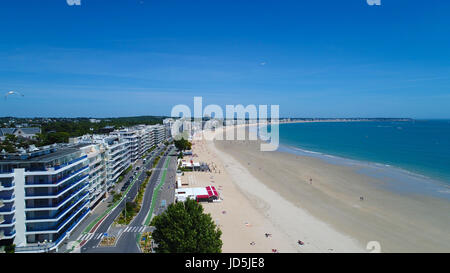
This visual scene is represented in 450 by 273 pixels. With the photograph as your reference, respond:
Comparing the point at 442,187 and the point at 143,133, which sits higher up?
the point at 143,133

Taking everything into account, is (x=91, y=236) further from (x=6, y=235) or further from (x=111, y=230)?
(x=6, y=235)

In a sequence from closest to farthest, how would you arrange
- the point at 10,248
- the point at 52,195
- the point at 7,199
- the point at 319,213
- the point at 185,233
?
the point at 185,233 < the point at 10,248 < the point at 7,199 < the point at 52,195 < the point at 319,213

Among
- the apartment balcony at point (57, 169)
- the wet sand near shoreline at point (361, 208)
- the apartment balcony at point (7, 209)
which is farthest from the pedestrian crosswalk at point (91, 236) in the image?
the wet sand near shoreline at point (361, 208)

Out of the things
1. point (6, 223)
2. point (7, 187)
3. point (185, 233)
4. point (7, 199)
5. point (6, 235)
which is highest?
point (7, 187)

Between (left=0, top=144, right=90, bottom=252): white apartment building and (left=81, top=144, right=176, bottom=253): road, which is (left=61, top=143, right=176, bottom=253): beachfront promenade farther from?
(left=0, top=144, right=90, bottom=252): white apartment building

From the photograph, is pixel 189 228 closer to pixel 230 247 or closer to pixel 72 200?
pixel 230 247

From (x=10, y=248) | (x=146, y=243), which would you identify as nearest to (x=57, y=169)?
(x=10, y=248)

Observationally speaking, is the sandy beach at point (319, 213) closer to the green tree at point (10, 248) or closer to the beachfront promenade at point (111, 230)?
the beachfront promenade at point (111, 230)
